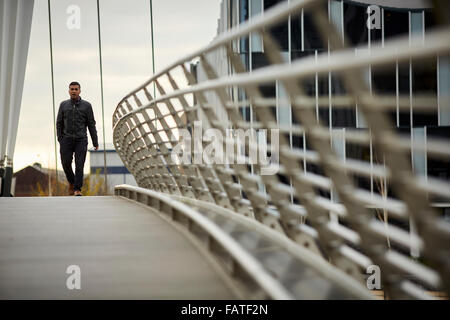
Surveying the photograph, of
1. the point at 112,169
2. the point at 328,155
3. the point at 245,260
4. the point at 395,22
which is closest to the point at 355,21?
the point at 395,22

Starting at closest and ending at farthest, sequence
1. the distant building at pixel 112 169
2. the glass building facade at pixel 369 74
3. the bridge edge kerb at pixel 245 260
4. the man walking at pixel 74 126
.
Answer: the bridge edge kerb at pixel 245 260
the man walking at pixel 74 126
the glass building facade at pixel 369 74
the distant building at pixel 112 169

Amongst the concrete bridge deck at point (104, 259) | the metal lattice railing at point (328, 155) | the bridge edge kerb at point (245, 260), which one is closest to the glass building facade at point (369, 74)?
the concrete bridge deck at point (104, 259)

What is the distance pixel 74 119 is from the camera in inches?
423

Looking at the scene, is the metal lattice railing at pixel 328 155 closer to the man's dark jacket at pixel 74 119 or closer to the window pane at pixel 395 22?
the man's dark jacket at pixel 74 119

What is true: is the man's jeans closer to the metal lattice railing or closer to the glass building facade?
the metal lattice railing

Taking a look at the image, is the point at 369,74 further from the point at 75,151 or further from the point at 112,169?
the point at 75,151

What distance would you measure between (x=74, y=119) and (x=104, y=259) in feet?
20.6

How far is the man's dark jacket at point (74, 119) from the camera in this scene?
10766 millimetres

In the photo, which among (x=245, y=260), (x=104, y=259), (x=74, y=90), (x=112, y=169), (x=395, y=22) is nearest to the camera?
(x=245, y=260)

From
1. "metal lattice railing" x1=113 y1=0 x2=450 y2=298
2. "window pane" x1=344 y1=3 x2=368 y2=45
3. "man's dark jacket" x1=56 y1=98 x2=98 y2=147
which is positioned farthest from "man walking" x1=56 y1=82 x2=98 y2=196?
"window pane" x1=344 y1=3 x2=368 y2=45

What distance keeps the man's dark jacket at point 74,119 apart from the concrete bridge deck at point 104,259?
3.37 m

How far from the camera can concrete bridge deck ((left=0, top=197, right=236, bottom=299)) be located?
3.86 metres

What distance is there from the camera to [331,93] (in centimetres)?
2138

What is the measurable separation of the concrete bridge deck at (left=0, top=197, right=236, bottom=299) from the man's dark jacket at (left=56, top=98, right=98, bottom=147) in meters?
3.37
